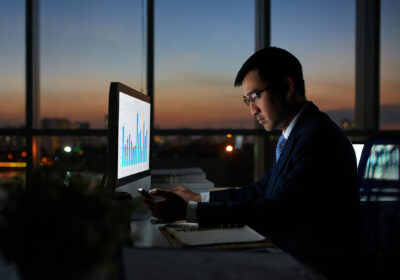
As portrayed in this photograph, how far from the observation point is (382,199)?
147 centimetres

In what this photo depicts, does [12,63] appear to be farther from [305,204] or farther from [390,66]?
[390,66]

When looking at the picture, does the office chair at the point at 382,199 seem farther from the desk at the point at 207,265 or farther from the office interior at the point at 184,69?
the office interior at the point at 184,69

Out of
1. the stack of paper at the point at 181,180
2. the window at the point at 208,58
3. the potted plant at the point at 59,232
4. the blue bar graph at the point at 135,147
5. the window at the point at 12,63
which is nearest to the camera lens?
the potted plant at the point at 59,232

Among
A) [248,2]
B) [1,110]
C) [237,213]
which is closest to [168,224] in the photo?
[237,213]

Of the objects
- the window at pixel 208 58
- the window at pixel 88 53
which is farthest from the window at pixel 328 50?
the window at pixel 88 53

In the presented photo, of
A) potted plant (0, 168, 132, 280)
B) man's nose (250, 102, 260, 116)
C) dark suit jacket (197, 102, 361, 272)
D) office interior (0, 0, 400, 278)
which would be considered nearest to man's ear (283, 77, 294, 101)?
man's nose (250, 102, 260, 116)

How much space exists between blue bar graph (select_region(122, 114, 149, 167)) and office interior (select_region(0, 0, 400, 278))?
1.73m

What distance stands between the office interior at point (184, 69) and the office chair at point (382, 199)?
1924 mm

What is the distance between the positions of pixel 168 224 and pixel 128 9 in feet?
9.42

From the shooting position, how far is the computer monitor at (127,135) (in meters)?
1.29

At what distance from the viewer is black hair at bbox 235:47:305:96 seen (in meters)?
1.67

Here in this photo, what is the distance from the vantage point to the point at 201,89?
380cm

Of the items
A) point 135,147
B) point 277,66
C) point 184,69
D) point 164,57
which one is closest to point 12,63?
point 164,57

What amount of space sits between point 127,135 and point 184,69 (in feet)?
7.91
